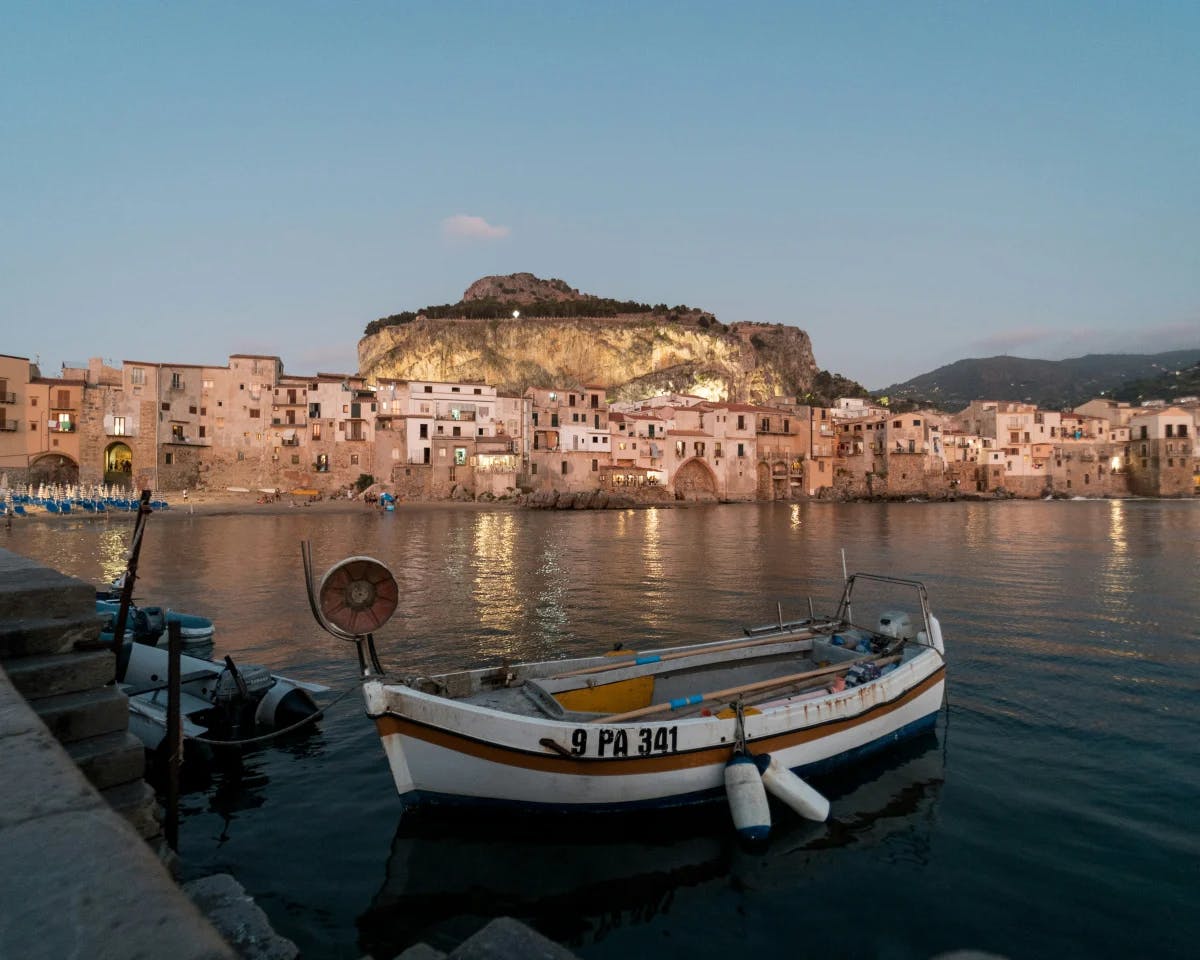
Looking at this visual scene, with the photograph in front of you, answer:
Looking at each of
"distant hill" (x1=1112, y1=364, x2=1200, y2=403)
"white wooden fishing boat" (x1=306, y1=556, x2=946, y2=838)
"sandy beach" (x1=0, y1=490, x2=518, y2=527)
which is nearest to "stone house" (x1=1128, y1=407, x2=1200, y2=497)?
"distant hill" (x1=1112, y1=364, x2=1200, y2=403)

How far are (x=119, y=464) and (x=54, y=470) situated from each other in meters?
4.73

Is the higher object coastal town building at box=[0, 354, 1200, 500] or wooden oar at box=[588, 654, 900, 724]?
coastal town building at box=[0, 354, 1200, 500]

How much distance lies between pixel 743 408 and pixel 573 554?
56454mm

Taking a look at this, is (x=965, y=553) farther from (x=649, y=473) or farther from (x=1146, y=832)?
(x=649, y=473)

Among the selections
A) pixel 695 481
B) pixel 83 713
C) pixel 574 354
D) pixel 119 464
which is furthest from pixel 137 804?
pixel 574 354

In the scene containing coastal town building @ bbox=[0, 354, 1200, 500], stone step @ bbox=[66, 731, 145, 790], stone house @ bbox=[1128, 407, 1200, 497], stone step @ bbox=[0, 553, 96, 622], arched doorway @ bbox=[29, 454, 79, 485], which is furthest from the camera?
stone house @ bbox=[1128, 407, 1200, 497]

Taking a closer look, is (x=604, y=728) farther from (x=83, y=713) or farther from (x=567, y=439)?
(x=567, y=439)

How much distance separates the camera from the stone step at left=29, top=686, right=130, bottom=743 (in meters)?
4.14

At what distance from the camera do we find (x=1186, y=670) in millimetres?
12734

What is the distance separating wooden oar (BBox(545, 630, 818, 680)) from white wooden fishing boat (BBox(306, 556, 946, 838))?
0.04 meters

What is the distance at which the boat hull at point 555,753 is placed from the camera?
6543 mm

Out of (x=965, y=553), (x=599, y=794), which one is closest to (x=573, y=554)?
(x=965, y=553)

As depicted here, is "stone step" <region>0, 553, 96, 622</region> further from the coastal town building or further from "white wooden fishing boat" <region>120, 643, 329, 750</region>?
the coastal town building

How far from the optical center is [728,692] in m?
8.11
